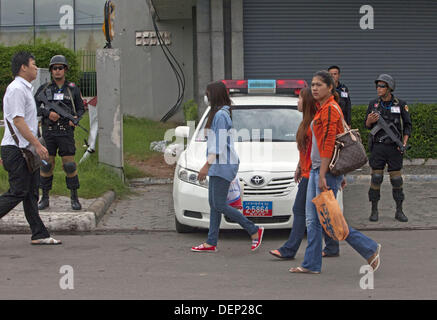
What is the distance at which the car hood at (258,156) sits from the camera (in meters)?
8.03

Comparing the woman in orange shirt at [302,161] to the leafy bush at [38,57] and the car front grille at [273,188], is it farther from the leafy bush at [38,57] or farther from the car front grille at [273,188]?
the leafy bush at [38,57]

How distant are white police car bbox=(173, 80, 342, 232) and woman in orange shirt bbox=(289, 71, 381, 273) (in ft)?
4.64

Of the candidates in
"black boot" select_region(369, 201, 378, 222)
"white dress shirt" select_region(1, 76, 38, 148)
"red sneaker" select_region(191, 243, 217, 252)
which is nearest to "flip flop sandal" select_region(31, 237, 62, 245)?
"white dress shirt" select_region(1, 76, 38, 148)

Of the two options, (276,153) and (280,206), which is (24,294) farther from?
(276,153)

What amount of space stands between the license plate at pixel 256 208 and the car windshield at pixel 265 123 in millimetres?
1307

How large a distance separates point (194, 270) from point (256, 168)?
180 centimetres

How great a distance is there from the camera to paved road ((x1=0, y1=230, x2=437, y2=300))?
569cm

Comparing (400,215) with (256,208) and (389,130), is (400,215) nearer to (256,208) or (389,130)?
(389,130)

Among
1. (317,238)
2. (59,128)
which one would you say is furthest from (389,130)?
(59,128)

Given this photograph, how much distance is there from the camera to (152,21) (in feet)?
73.9

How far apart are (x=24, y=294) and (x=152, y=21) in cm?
1771

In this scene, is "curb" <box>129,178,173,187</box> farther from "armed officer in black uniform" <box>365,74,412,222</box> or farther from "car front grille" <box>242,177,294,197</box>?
"car front grille" <box>242,177,294,197</box>

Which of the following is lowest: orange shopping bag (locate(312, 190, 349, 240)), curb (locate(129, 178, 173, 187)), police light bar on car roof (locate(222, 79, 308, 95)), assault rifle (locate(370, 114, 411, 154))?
curb (locate(129, 178, 173, 187))

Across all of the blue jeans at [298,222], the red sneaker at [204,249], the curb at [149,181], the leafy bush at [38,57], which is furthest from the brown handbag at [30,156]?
the leafy bush at [38,57]
